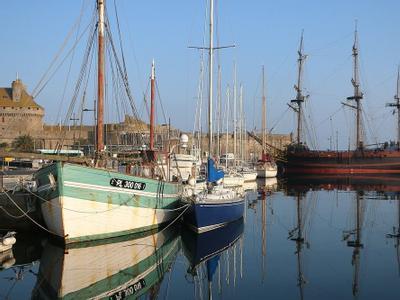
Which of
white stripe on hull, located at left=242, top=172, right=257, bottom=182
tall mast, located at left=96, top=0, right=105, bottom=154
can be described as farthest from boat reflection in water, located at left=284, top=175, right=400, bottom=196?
tall mast, located at left=96, top=0, right=105, bottom=154

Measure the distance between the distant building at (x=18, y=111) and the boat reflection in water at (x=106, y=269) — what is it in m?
75.0

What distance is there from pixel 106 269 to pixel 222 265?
3.23 m

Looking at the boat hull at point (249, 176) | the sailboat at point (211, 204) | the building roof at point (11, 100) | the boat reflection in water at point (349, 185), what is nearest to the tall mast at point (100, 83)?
the sailboat at point (211, 204)

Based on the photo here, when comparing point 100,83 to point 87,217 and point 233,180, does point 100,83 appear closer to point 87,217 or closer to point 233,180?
point 87,217

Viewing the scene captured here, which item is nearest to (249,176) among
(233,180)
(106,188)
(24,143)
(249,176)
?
(249,176)

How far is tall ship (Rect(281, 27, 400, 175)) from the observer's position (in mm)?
66875

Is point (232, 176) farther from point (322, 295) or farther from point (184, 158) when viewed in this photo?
point (322, 295)

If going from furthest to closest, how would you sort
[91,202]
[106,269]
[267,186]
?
1. [267,186]
2. [91,202]
3. [106,269]

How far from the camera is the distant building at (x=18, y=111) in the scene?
89287mm

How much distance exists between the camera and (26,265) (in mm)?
13773

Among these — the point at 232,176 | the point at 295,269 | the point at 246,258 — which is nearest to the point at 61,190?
the point at 246,258

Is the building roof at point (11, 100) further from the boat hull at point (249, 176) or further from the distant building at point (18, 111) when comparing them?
the boat hull at point (249, 176)

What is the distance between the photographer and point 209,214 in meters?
18.7

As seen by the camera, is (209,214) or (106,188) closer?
(106,188)
